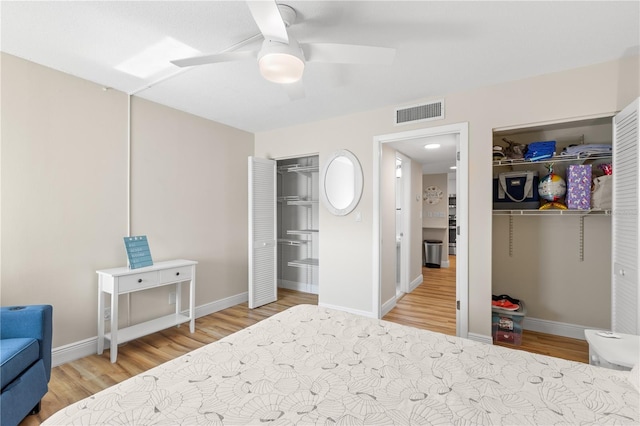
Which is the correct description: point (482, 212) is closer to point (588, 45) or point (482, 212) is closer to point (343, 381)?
point (588, 45)

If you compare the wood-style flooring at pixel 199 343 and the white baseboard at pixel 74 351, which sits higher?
the white baseboard at pixel 74 351

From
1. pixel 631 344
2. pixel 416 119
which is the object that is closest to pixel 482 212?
pixel 416 119

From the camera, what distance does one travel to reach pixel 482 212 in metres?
2.82

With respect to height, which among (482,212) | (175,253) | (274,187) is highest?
(274,187)

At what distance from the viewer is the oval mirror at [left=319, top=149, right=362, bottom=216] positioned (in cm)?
360

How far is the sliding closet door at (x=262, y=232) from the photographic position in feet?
13.2

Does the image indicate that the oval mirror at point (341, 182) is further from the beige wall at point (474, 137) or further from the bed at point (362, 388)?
the bed at point (362, 388)

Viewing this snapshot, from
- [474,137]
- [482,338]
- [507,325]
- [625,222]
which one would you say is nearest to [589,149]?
[625,222]

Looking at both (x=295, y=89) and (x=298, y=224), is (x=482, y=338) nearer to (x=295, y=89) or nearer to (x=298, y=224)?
(x=295, y=89)

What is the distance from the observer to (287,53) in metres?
1.54

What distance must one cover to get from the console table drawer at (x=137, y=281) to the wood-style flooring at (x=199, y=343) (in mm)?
626

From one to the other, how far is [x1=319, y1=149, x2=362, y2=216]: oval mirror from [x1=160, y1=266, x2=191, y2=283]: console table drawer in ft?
5.93

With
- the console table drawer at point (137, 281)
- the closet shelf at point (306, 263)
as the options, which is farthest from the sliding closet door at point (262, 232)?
the console table drawer at point (137, 281)

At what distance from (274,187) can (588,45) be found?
3538 millimetres
